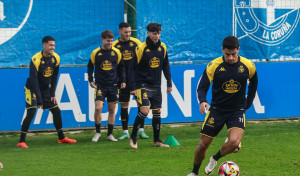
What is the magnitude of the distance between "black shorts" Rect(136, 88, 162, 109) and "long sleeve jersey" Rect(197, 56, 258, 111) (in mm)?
2654

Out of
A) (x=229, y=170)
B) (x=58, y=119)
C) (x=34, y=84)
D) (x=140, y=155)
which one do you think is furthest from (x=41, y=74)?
(x=229, y=170)

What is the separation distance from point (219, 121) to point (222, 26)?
20.3 feet

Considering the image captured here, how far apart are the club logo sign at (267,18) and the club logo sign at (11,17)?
4924 mm

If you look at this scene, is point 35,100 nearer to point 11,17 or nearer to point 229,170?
point 11,17

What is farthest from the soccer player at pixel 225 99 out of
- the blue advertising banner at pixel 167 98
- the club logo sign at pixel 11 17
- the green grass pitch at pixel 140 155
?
the club logo sign at pixel 11 17

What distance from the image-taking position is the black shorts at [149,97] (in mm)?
9773

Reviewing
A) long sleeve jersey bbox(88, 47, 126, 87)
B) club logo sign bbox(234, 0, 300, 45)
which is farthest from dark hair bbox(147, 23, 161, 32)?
club logo sign bbox(234, 0, 300, 45)

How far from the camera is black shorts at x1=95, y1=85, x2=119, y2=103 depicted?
10.7 m

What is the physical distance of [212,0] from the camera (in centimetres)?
1293

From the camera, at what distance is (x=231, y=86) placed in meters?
7.12

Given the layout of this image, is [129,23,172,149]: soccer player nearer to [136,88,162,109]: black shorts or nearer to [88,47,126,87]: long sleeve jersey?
[136,88,162,109]: black shorts

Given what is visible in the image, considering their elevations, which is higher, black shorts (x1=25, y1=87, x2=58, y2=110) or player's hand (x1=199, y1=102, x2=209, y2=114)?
player's hand (x1=199, y1=102, x2=209, y2=114)

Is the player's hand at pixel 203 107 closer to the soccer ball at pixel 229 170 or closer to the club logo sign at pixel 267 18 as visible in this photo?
the soccer ball at pixel 229 170

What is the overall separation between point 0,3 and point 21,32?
2.45ft
